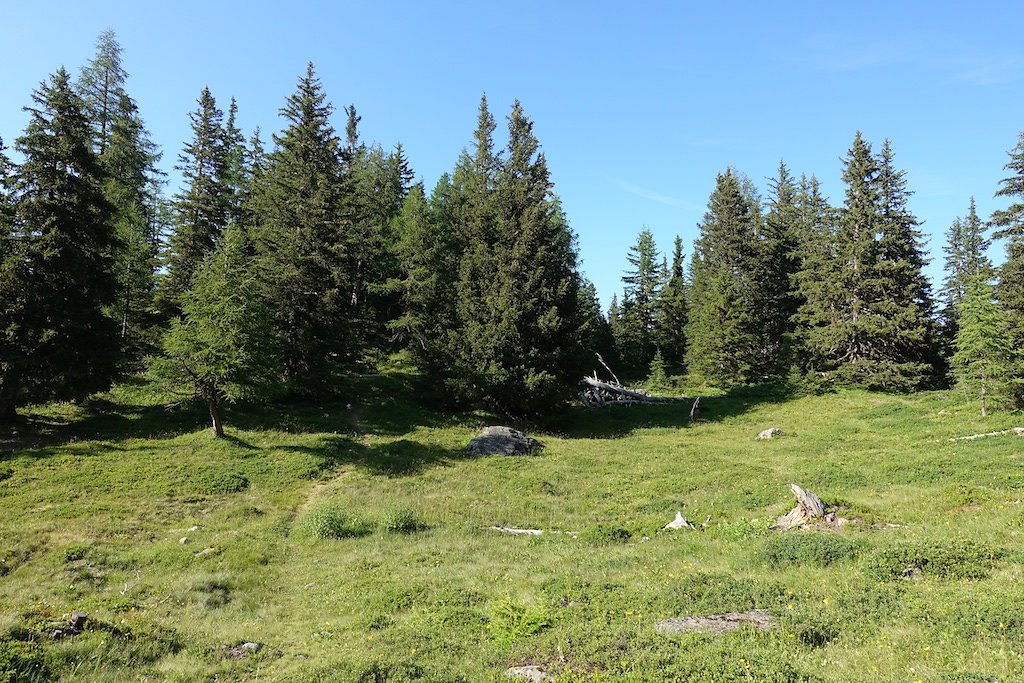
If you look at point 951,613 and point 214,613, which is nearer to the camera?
point 951,613

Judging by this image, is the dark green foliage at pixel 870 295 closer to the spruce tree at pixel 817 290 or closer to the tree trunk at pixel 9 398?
the spruce tree at pixel 817 290

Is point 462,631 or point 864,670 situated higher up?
point 864,670

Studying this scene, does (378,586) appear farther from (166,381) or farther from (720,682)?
(166,381)

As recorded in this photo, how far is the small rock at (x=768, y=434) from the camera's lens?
3106 centimetres

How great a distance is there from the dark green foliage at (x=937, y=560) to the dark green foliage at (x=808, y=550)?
676 millimetres

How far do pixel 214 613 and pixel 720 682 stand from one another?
10269 mm

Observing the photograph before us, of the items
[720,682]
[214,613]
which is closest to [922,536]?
[720,682]

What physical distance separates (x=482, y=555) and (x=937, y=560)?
397 inches

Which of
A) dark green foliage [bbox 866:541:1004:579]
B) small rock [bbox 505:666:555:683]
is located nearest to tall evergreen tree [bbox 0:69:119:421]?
small rock [bbox 505:666:555:683]

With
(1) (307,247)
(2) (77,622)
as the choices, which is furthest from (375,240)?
(2) (77,622)

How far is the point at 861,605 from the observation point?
8648mm

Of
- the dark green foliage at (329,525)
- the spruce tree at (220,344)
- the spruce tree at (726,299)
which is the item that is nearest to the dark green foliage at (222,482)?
the spruce tree at (220,344)

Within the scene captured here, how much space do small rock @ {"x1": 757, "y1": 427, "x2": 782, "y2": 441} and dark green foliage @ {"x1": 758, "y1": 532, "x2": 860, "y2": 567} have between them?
66.0ft

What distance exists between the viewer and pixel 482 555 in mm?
14539
